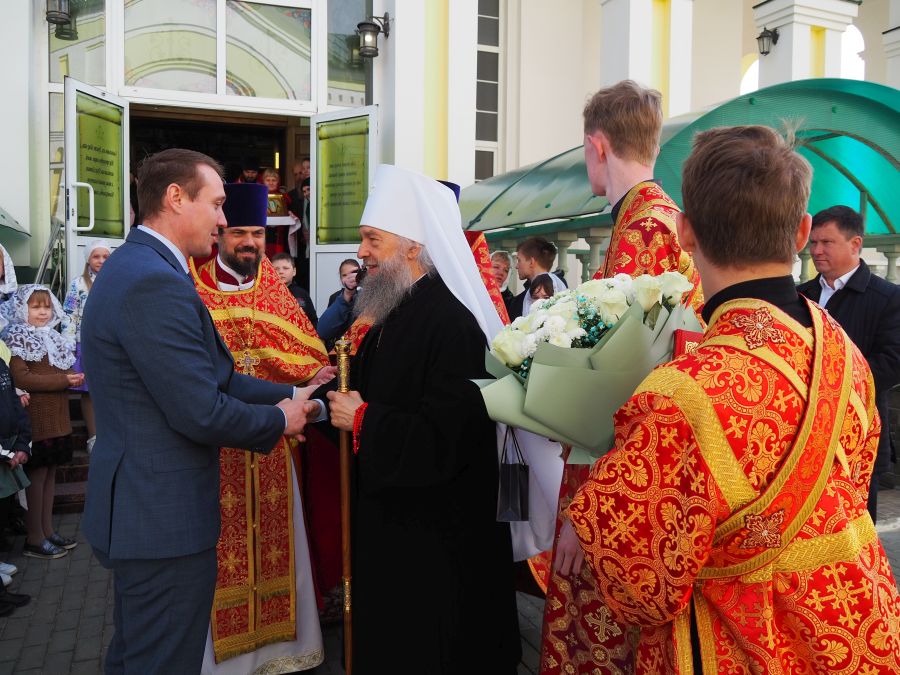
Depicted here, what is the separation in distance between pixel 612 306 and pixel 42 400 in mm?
4837

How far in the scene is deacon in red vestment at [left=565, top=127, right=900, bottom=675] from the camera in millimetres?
1387

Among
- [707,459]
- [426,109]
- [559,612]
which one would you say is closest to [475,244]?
[559,612]

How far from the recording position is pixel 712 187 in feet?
4.83

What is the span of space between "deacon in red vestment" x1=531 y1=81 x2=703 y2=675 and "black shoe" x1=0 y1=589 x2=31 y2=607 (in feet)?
11.7

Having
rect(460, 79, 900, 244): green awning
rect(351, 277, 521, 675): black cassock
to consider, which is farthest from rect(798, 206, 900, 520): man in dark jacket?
rect(351, 277, 521, 675): black cassock

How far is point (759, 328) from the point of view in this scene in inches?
56.7

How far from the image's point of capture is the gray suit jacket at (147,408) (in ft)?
7.31

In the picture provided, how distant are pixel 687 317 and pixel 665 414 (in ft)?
1.84

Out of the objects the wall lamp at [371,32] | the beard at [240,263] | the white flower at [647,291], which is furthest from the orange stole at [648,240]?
the wall lamp at [371,32]

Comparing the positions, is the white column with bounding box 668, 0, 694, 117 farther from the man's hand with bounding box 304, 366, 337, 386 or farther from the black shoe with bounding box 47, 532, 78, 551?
the black shoe with bounding box 47, 532, 78, 551

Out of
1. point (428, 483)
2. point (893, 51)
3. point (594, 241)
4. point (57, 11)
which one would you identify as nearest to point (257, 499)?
point (428, 483)

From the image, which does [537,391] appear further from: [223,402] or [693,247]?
[223,402]

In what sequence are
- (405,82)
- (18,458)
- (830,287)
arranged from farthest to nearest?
(405,82), (18,458), (830,287)

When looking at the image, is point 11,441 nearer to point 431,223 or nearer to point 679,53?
point 431,223
